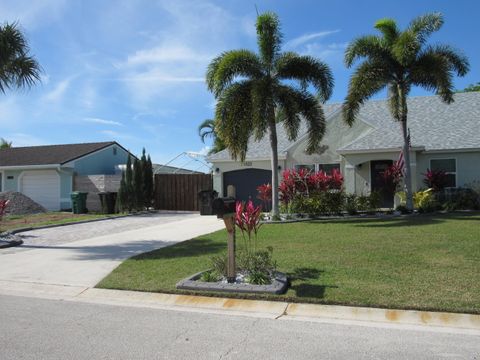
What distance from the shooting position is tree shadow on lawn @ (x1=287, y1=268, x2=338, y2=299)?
6.62 meters

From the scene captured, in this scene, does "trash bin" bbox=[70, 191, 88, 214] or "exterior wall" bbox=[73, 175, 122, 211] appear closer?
"trash bin" bbox=[70, 191, 88, 214]

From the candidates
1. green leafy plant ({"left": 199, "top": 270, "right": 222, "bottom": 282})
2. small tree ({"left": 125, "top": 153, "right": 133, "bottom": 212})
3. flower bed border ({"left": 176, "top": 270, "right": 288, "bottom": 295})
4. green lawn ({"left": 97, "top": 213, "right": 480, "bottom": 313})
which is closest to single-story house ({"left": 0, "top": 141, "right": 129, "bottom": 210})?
small tree ({"left": 125, "top": 153, "right": 133, "bottom": 212})

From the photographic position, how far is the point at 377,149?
19328mm

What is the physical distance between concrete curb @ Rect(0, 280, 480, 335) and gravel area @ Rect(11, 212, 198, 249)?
5.20m

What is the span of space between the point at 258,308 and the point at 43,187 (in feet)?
76.8

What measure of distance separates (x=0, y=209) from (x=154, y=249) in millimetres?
5285

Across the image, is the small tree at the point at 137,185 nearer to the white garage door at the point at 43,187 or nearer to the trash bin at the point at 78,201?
the trash bin at the point at 78,201

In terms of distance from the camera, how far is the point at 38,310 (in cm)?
648

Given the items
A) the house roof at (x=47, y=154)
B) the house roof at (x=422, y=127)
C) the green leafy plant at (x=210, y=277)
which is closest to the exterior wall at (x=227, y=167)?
the house roof at (x=422, y=127)

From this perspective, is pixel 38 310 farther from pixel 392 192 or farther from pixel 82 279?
pixel 392 192

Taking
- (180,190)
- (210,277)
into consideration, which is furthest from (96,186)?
(210,277)

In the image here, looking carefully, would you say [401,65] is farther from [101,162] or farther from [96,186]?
[101,162]

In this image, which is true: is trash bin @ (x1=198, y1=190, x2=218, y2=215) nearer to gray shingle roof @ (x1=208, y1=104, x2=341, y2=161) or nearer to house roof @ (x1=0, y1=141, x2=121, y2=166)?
gray shingle roof @ (x1=208, y1=104, x2=341, y2=161)

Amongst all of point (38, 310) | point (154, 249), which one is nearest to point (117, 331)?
point (38, 310)
